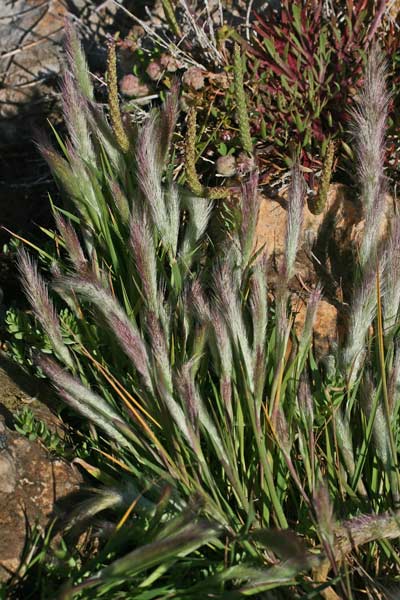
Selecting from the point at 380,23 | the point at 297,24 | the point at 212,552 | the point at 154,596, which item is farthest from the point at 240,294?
the point at 380,23

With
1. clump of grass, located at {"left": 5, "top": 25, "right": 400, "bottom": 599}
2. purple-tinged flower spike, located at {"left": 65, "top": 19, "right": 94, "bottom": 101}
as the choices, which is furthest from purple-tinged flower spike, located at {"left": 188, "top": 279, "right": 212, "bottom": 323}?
purple-tinged flower spike, located at {"left": 65, "top": 19, "right": 94, "bottom": 101}

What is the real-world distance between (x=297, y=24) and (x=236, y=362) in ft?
5.54

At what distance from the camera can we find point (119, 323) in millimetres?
2281

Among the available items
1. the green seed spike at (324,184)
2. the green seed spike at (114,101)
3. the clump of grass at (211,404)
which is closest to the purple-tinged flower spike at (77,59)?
the clump of grass at (211,404)

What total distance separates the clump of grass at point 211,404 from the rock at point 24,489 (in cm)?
15

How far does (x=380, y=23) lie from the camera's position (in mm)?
3500

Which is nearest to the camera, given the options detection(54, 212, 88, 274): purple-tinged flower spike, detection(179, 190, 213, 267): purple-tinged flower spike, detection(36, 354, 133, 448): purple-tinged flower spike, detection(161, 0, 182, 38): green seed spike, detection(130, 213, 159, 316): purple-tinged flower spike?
detection(36, 354, 133, 448): purple-tinged flower spike

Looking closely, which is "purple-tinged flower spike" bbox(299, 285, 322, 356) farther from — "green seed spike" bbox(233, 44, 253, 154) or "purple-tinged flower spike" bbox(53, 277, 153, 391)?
"green seed spike" bbox(233, 44, 253, 154)

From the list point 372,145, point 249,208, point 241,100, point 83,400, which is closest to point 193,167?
point 249,208

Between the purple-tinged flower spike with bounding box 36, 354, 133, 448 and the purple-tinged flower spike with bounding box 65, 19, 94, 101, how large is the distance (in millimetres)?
1229

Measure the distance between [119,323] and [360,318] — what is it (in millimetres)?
799

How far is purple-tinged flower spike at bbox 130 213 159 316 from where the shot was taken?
2.37 meters

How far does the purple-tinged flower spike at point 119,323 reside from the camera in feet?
7.42

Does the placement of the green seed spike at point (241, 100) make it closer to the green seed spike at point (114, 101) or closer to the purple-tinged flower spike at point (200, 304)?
the green seed spike at point (114, 101)
